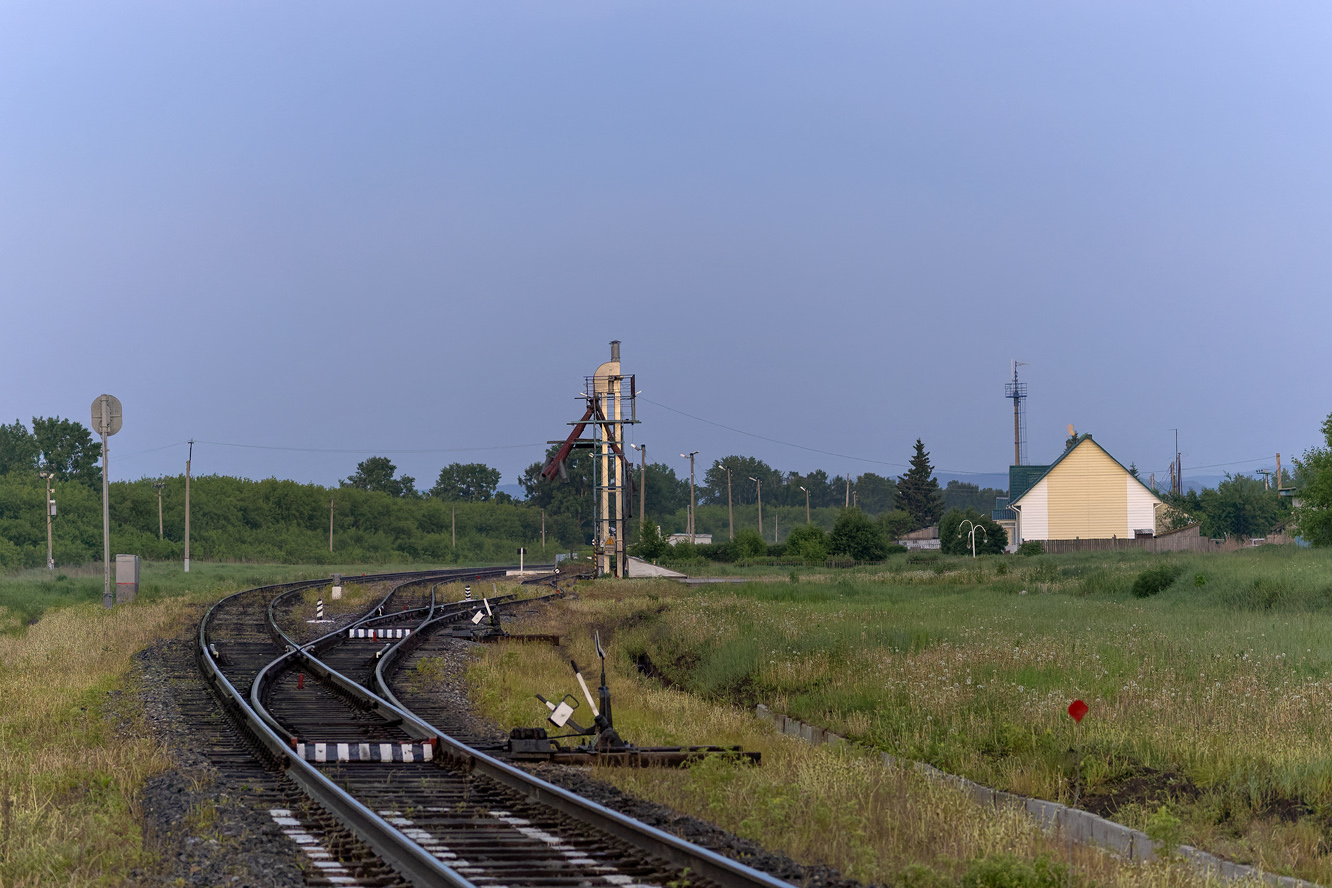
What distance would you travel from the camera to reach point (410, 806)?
32.5ft

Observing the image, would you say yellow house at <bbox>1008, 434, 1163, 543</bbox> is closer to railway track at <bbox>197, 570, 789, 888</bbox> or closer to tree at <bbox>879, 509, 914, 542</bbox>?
tree at <bbox>879, 509, 914, 542</bbox>

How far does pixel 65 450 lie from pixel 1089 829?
5333 inches

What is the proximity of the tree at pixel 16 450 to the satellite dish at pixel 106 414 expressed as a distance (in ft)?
325

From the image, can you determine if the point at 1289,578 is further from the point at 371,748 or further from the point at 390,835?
the point at 390,835

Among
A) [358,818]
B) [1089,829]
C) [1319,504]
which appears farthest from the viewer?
[1319,504]

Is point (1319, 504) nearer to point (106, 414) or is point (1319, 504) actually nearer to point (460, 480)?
point (106, 414)

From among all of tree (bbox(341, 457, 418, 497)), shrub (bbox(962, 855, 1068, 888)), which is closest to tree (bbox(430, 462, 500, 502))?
tree (bbox(341, 457, 418, 497))

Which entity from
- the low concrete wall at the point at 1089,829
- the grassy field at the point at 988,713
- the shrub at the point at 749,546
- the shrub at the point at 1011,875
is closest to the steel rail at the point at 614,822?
the grassy field at the point at 988,713

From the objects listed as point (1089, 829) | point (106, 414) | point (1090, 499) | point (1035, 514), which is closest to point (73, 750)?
point (1089, 829)

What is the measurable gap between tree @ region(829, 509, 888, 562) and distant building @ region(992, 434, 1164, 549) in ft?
47.1

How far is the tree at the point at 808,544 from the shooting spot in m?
82.9

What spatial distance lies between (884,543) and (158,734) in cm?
7303

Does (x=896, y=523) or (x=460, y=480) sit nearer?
(x=896, y=523)

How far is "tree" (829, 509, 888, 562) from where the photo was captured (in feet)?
269
